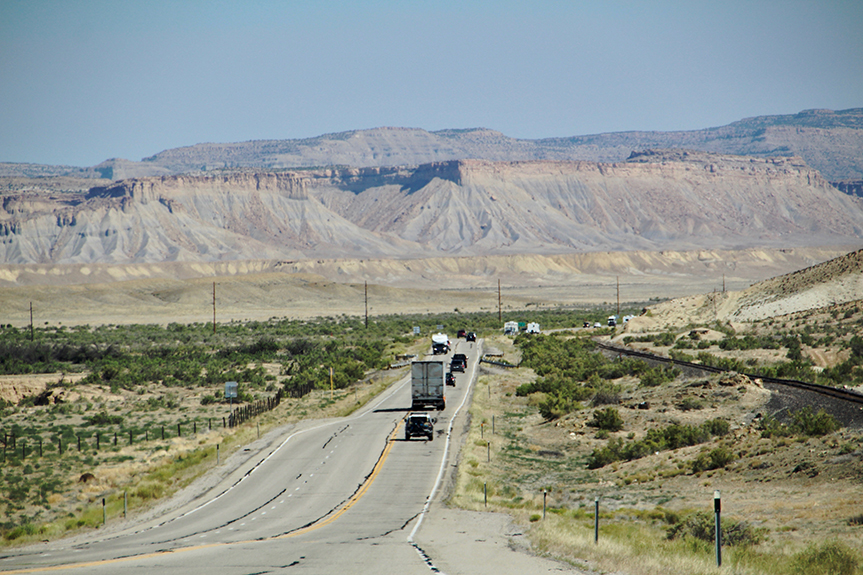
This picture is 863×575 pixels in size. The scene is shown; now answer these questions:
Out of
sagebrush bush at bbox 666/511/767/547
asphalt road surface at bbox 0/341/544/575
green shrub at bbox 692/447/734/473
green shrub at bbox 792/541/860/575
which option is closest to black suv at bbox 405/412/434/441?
asphalt road surface at bbox 0/341/544/575

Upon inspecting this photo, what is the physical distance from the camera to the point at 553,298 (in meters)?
167

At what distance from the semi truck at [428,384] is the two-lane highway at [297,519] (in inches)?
147

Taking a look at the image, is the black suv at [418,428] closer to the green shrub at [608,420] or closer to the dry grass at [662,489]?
the dry grass at [662,489]

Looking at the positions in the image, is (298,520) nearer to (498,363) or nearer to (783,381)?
(783,381)

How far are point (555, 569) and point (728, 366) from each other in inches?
1502

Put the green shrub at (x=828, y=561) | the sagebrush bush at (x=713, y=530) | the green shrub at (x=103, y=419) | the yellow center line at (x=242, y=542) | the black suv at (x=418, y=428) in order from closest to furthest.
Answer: the green shrub at (x=828, y=561) → the yellow center line at (x=242, y=542) → the sagebrush bush at (x=713, y=530) → the black suv at (x=418, y=428) → the green shrub at (x=103, y=419)

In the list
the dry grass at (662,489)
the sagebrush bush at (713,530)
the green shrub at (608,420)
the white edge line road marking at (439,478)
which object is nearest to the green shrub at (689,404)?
the dry grass at (662,489)

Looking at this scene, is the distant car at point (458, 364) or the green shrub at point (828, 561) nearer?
the green shrub at point (828, 561)

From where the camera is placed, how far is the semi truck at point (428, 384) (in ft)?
128

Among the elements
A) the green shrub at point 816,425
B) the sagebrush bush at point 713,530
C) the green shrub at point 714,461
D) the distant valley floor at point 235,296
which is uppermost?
the green shrub at point 816,425

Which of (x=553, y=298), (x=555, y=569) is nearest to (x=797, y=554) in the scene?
(x=555, y=569)

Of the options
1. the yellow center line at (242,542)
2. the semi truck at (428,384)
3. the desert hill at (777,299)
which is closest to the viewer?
the yellow center line at (242,542)

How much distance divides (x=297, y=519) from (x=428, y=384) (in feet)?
59.2

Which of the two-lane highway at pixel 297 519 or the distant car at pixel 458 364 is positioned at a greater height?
the two-lane highway at pixel 297 519
